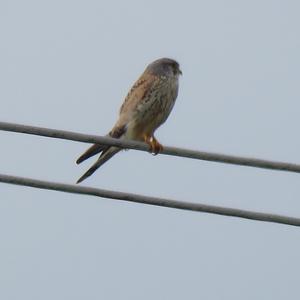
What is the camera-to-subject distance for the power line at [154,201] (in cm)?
559

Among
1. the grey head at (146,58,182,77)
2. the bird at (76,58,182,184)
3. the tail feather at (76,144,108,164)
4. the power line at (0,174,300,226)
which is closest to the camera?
the power line at (0,174,300,226)

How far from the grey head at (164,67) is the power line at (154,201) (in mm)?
3120

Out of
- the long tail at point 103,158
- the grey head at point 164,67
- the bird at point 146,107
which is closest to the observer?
the long tail at point 103,158

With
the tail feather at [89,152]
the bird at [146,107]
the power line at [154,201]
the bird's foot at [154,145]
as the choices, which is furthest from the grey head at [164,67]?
the power line at [154,201]

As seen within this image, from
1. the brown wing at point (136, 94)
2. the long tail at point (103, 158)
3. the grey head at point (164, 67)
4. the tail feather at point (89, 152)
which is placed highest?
the grey head at point (164, 67)

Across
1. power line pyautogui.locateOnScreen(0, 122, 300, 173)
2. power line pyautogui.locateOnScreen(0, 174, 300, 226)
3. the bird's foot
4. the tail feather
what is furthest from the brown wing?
power line pyautogui.locateOnScreen(0, 174, 300, 226)

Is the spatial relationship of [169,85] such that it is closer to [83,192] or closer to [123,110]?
[123,110]

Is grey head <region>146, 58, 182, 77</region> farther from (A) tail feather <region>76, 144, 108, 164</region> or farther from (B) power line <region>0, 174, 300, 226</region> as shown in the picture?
(B) power line <region>0, 174, 300, 226</region>

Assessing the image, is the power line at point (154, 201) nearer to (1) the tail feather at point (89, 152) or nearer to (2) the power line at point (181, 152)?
(2) the power line at point (181, 152)

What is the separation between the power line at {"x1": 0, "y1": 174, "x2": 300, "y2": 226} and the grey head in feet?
10.2

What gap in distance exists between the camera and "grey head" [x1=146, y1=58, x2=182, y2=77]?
8.81 meters

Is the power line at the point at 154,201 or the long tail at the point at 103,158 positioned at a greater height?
the power line at the point at 154,201

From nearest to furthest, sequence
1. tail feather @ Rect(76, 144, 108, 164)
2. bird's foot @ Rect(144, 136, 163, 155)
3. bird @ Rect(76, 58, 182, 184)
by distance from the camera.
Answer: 1. bird's foot @ Rect(144, 136, 163, 155)
2. tail feather @ Rect(76, 144, 108, 164)
3. bird @ Rect(76, 58, 182, 184)

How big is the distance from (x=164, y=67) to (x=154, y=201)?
331cm
